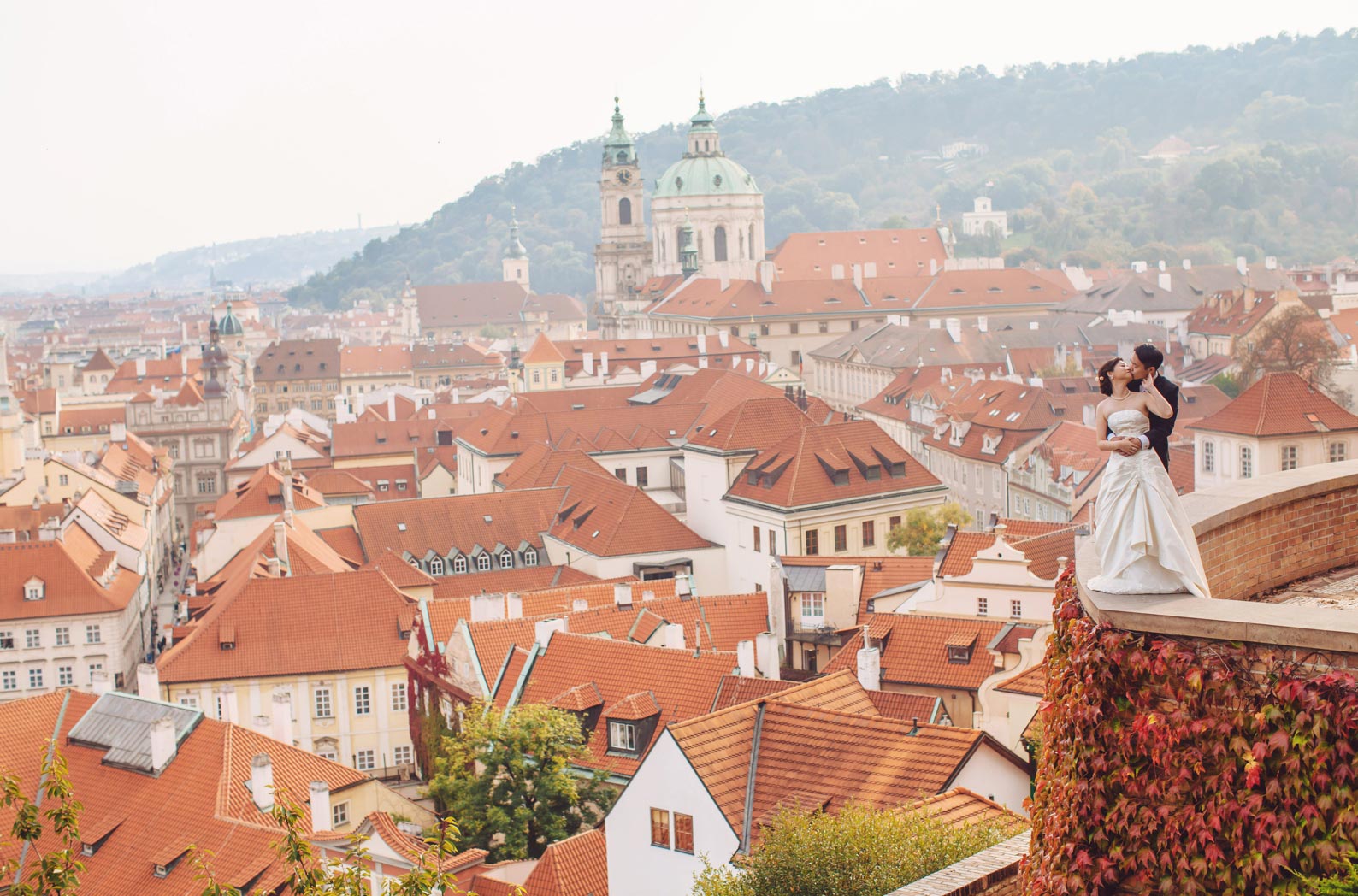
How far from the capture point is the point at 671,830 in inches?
896

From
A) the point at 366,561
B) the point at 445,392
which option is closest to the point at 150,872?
the point at 366,561

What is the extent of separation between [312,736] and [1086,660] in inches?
1502

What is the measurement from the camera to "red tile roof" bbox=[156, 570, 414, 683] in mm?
43656

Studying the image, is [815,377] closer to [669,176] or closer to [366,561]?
[669,176]

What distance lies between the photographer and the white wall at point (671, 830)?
22328mm

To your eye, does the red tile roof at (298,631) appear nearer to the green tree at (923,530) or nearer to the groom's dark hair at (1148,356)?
the green tree at (923,530)

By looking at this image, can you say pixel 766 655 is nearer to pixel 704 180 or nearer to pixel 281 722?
pixel 281 722

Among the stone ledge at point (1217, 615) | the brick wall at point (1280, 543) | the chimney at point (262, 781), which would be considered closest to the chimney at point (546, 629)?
the chimney at point (262, 781)

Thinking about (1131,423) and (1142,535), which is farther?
(1131,423)

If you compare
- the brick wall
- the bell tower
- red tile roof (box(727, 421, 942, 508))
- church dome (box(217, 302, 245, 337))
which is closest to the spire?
the bell tower

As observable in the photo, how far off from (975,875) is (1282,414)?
3829 centimetres

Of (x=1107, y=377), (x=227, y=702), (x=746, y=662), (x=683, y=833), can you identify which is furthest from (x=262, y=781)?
(x=1107, y=377)

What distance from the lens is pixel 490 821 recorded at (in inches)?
1118

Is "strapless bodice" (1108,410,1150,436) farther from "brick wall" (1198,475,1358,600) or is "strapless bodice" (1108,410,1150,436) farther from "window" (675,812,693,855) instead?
"window" (675,812,693,855)
